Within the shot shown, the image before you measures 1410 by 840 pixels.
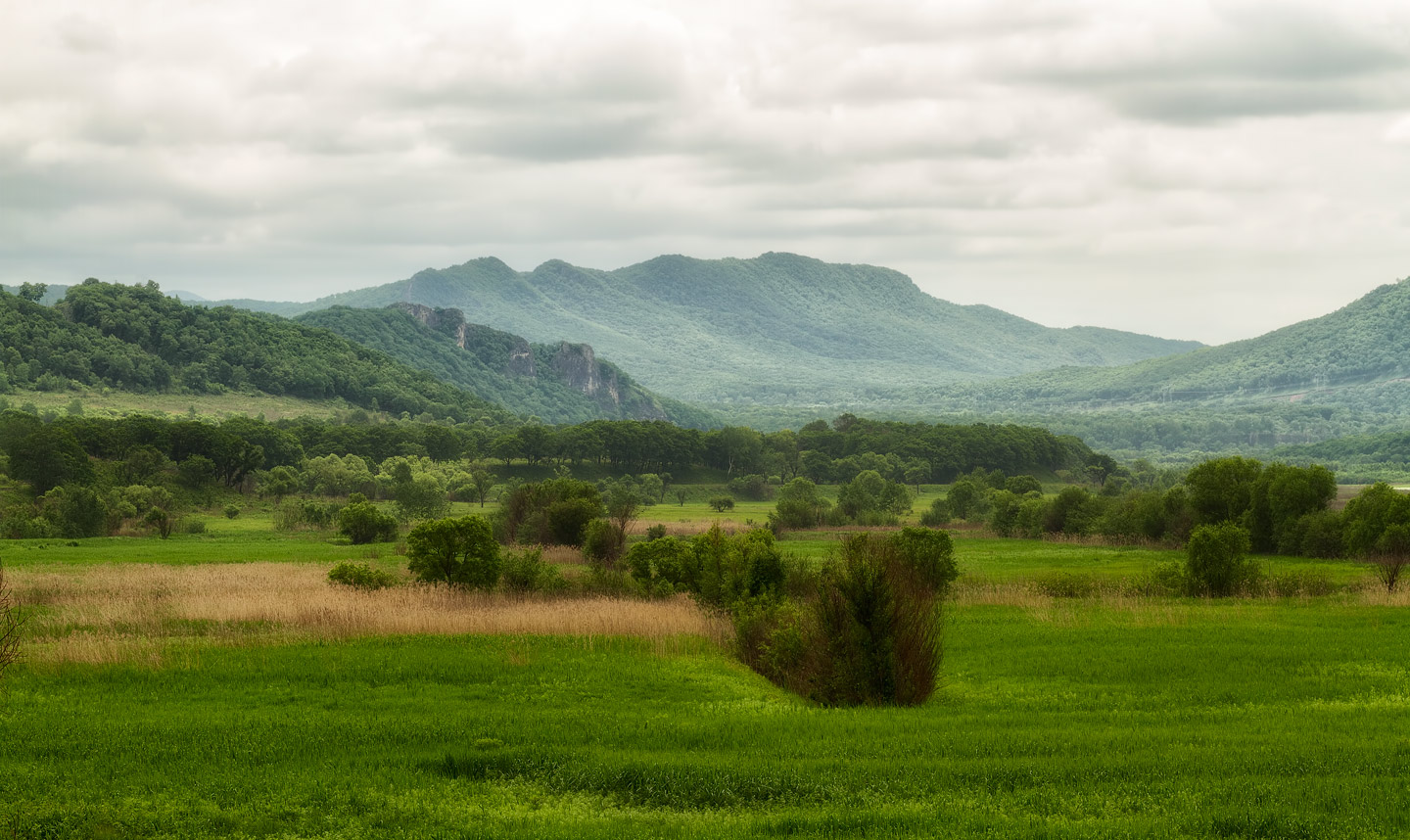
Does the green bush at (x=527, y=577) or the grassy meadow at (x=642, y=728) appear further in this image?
the green bush at (x=527, y=577)

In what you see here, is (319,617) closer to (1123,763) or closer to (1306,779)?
(1123,763)

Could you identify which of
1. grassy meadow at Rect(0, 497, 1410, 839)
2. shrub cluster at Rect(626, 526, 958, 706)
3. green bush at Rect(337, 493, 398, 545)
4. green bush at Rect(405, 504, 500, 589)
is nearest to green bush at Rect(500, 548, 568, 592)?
green bush at Rect(405, 504, 500, 589)

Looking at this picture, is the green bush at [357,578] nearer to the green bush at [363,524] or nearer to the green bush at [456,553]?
the green bush at [456,553]

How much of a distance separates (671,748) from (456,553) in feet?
79.5

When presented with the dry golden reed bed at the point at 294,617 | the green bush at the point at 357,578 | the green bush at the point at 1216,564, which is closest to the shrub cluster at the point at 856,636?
the dry golden reed bed at the point at 294,617

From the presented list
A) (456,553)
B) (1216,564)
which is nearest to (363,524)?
(456,553)

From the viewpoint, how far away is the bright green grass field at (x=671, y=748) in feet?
47.1

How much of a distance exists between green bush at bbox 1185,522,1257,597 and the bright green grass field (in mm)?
18359

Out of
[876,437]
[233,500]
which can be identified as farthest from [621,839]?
[876,437]

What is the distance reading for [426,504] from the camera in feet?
305

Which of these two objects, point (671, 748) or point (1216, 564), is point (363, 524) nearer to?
point (1216, 564)

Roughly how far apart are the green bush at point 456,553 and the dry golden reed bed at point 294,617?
1438 millimetres

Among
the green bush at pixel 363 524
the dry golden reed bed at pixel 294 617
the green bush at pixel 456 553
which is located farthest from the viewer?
the green bush at pixel 363 524

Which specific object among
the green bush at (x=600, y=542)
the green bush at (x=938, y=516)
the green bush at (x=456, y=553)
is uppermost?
the green bush at (x=456, y=553)
